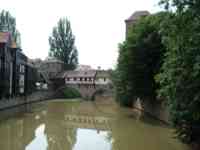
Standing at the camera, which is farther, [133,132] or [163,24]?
[133,132]

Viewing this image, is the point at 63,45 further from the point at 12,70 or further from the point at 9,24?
the point at 12,70

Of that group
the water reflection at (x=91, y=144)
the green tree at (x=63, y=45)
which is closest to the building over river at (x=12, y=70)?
the green tree at (x=63, y=45)

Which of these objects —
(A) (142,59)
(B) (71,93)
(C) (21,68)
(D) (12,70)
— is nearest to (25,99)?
(D) (12,70)

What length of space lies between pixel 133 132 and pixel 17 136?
644 cm

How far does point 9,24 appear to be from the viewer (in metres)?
53.1

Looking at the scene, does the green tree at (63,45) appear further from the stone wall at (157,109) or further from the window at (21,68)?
the stone wall at (157,109)

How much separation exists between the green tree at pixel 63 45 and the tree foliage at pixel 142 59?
131 feet

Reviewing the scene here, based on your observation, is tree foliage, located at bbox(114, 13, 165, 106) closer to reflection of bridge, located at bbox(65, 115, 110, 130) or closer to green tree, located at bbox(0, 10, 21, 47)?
reflection of bridge, located at bbox(65, 115, 110, 130)

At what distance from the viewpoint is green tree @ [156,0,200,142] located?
8602 mm

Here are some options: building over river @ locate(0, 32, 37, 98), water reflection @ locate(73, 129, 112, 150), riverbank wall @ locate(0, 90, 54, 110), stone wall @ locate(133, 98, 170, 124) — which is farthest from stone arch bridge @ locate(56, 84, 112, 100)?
water reflection @ locate(73, 129, 112, 150)

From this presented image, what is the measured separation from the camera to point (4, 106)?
29594 millimetres

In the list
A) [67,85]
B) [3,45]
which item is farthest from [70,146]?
[67,85]

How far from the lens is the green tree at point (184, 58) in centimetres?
860

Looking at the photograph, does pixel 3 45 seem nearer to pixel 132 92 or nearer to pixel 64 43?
pixel 132 92
